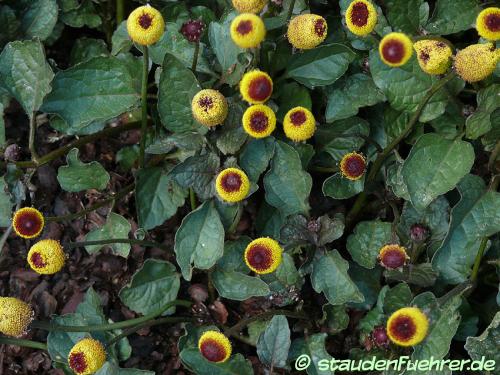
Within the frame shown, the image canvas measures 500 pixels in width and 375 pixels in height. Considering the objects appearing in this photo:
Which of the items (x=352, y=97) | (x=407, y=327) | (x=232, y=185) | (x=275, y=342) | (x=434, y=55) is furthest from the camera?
(x=352, y=97)

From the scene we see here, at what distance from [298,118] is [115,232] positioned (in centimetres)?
84

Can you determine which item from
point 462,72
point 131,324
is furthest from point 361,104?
point 131,324

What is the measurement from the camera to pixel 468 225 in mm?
2154

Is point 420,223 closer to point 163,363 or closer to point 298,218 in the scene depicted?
point 298,218

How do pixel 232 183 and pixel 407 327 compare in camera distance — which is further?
pixel 232 183

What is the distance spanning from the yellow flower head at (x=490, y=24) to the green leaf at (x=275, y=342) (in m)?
1.08

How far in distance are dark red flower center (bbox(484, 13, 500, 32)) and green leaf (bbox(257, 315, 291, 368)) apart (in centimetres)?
109

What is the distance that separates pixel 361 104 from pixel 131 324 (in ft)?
3.62

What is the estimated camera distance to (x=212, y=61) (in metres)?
2.38

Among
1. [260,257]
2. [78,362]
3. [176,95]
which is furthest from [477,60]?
[78,362]

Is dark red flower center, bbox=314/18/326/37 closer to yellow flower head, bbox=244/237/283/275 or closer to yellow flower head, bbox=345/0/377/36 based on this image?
yellow flower head, bbox=345/0/377/36

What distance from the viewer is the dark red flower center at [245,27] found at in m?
1.89

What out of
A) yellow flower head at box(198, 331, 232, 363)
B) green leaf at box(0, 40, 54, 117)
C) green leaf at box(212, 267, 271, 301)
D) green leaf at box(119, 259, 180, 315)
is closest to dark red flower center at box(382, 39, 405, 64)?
green leaf at box(212, 267, 271, 301)

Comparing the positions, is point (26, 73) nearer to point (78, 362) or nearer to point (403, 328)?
point (78, 362)
